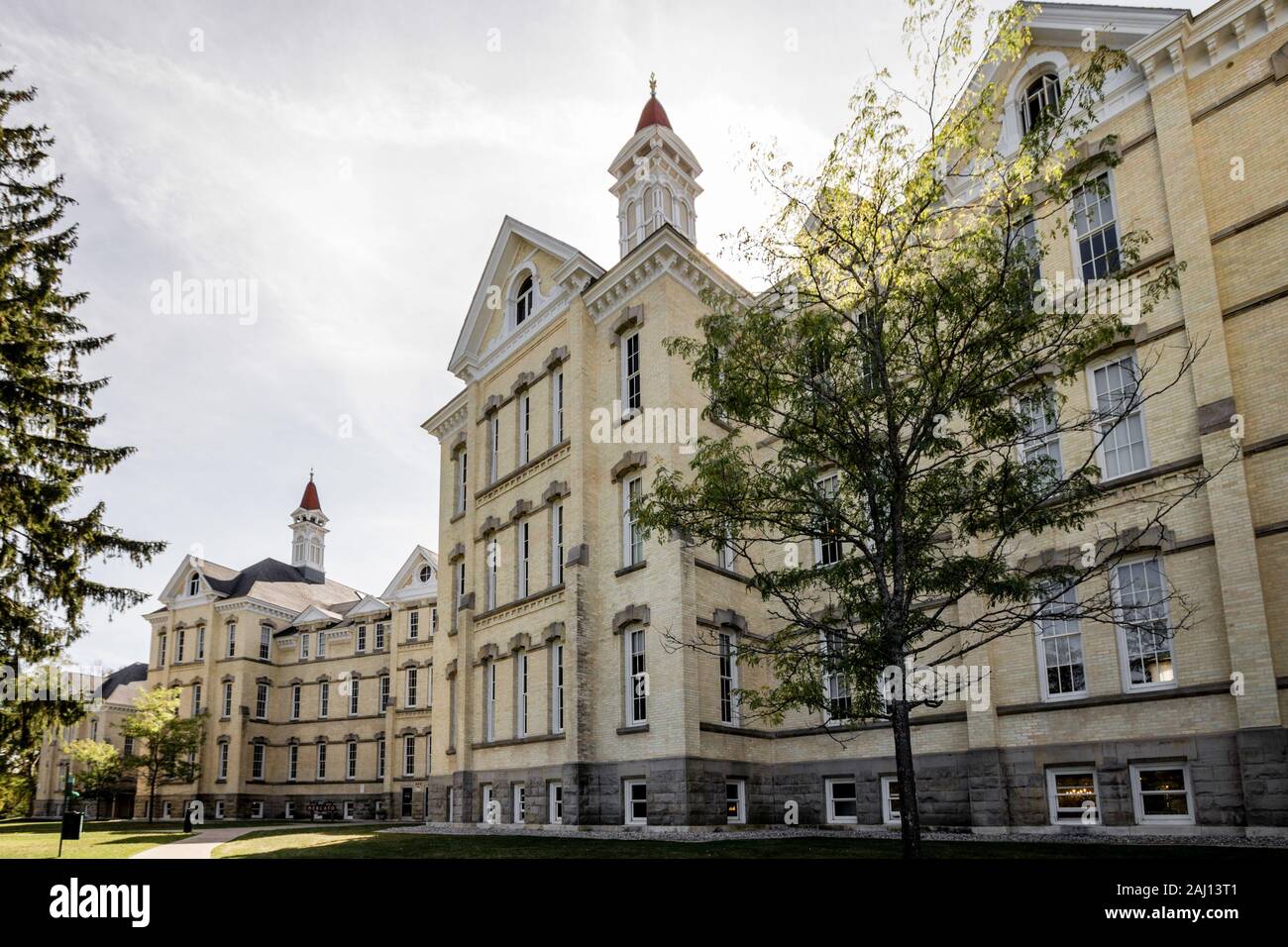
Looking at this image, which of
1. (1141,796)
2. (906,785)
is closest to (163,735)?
(1141,796)

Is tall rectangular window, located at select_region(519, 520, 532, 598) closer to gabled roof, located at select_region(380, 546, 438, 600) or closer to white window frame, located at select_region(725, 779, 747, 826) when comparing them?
white window frame, located at select_region(725, 779, 747, 826)

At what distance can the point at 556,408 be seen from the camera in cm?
2744

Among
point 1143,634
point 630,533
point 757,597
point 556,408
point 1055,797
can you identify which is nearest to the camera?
point 1143,634

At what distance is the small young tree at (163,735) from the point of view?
50.4 metres

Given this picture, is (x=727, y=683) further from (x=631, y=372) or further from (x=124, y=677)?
(x=124, y=677)

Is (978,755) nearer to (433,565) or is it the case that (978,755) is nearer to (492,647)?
(492,647)

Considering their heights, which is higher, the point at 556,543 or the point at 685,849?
the point at 556,543

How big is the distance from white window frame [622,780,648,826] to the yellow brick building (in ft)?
0.18

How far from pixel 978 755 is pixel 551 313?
18393 mm

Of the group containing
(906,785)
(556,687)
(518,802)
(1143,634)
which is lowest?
(518,802)

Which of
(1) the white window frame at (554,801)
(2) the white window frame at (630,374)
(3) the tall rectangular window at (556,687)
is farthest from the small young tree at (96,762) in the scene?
(2) the white window frame at (630,374)

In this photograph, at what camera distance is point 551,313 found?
2844 centimetres

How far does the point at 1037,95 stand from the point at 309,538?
6394 centimetres

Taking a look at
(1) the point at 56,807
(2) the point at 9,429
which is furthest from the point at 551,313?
(1) the point at 56,807
